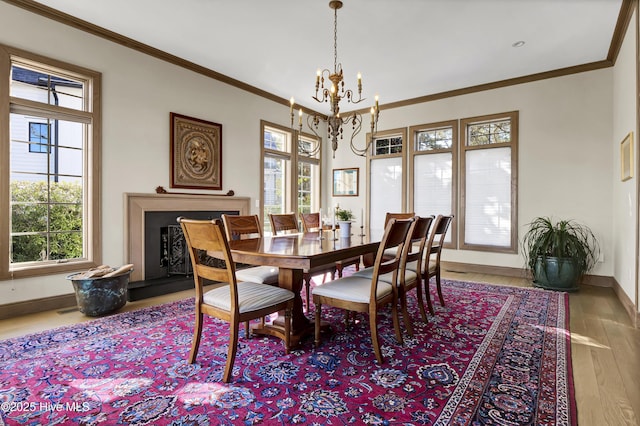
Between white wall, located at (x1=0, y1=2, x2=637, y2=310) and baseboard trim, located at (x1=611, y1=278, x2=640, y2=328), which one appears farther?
white wall, located at (x1=0, y1=2, x2=637, y2=310)

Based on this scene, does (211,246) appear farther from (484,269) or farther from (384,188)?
(384,188)

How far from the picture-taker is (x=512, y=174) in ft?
16.3

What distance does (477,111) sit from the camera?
5.27 meters

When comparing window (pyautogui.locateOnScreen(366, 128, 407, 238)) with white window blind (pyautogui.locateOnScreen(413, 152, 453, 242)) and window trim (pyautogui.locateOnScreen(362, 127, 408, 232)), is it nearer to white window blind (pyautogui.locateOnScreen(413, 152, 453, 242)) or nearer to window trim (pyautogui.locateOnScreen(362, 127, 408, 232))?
window trim (pyautogui.locateOnScreen(362, 127, 408, 232))

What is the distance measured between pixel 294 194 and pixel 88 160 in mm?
3260

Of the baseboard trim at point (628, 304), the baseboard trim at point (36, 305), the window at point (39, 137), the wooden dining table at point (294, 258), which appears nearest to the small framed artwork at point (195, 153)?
the window at point (39, 137)

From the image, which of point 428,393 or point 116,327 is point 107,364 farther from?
point 428,393

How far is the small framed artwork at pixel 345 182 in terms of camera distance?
6641 mm

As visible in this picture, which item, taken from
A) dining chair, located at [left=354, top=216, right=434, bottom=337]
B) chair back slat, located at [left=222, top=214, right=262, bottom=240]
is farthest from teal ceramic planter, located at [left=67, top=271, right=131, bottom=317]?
dining chair, located at [left=354, top=216, right=434, bottom=337]

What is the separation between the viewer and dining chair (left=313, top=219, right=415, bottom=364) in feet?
7.19

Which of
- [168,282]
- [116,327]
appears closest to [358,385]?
[116,327]

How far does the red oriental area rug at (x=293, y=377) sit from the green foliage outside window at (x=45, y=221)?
1012mm

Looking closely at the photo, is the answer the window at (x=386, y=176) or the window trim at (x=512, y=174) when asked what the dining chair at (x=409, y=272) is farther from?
the window at (x=386, y=176)

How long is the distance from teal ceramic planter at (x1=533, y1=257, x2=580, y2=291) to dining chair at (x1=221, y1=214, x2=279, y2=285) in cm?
344
